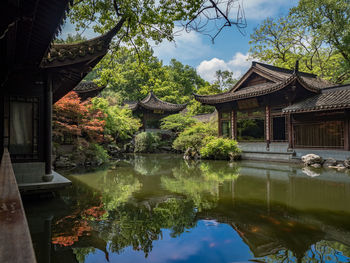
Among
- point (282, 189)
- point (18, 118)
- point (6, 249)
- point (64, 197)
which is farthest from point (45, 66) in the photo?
point (282, 189)

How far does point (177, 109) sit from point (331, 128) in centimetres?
1543

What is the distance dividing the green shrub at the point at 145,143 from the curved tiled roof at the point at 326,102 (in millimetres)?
11510

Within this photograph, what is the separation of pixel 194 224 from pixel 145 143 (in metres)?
17.0

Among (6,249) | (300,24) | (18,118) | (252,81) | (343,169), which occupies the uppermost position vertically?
(300,24)

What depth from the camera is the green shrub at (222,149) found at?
543 inches

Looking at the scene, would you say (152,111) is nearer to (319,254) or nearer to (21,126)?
(21,126)

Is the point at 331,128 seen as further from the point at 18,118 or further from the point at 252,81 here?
the point at 18,118

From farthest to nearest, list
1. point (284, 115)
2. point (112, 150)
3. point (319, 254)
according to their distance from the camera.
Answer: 1. point (112, 150)
2. point (284, 115)
3. point (319, 254)

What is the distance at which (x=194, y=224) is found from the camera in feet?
12.4

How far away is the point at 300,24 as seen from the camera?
18.7m

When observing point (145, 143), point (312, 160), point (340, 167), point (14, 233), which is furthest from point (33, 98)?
point (145, 143)

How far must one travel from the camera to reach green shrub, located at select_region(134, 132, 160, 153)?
2048cm

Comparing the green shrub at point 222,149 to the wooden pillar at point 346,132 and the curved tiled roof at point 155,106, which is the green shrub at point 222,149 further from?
the curved tiled roof at point 155,106

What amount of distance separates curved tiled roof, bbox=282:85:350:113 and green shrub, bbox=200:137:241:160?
333cm
